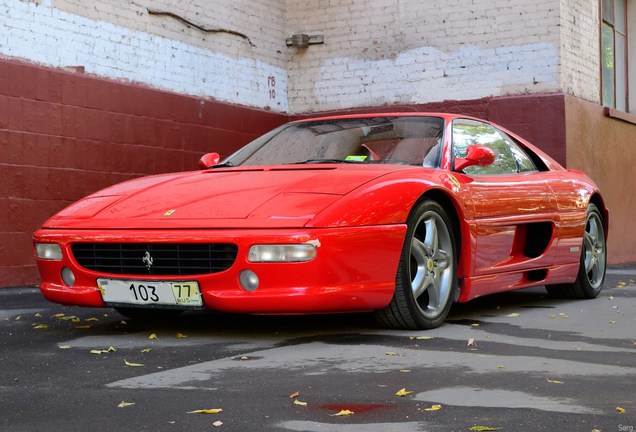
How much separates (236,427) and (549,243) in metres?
3.99

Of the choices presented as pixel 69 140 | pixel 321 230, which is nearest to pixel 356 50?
pixel 69 140

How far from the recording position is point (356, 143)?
6.03 metres

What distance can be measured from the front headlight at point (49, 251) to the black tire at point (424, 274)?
1.70 metres

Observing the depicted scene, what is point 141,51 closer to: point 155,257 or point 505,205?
point 505,205

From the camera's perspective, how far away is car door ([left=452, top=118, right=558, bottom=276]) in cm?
590

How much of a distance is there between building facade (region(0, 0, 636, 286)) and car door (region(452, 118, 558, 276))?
4037mm

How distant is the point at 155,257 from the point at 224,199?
0.46 meters

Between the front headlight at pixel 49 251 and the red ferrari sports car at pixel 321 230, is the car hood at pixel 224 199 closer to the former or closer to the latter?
the red ferrari sports car at pixel 321 230

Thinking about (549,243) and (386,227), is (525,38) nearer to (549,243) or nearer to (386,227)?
(549,243)

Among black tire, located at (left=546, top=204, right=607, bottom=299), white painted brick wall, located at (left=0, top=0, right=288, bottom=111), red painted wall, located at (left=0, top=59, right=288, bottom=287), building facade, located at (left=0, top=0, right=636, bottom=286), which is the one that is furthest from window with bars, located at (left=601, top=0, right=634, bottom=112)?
black tire, located at (left=546, top=204, right=607, bottom=299)

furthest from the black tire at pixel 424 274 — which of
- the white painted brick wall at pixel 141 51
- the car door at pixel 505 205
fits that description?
the white painted brick wall at pixel 141 51

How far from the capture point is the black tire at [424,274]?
5160 millimetres

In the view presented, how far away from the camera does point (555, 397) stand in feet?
11.6

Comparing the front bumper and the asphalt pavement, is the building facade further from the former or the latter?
the front bumper
